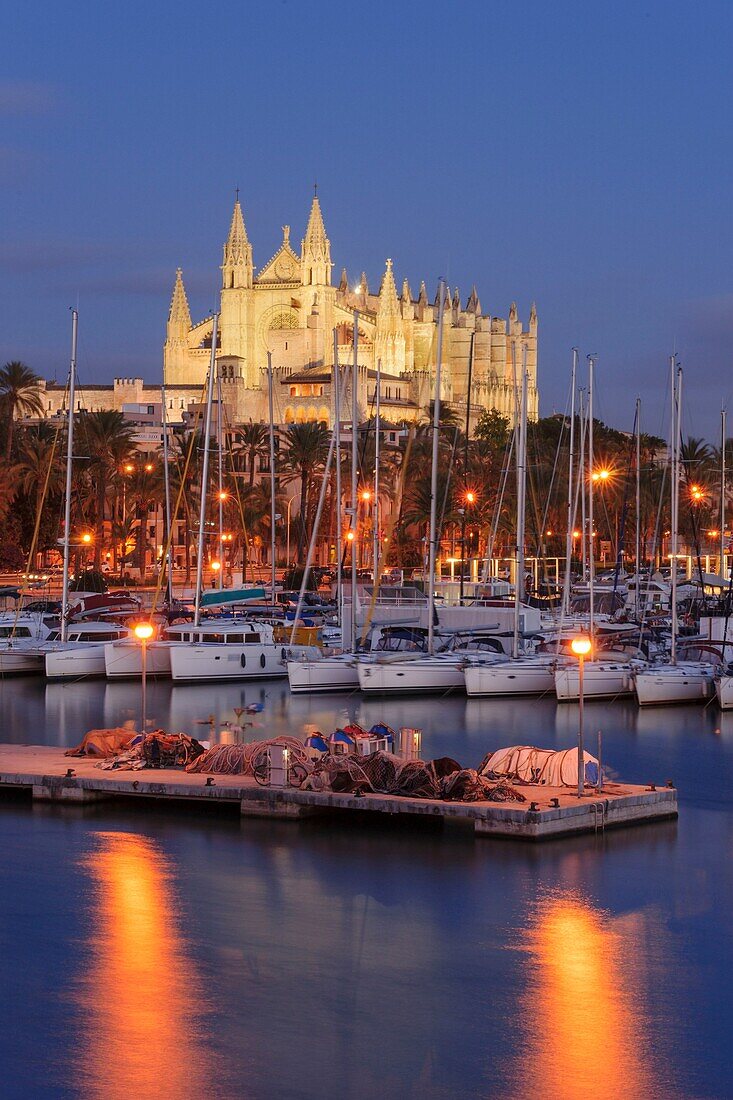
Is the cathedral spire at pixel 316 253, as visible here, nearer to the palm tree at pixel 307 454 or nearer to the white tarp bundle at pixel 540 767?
the palm tree at pixel 307 454

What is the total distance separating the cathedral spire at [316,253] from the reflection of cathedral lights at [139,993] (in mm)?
163712

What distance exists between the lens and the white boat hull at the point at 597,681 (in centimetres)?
4319

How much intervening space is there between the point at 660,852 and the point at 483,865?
3.16m

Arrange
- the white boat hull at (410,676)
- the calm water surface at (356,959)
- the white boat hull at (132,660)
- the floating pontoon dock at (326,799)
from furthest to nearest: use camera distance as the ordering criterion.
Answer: the white boat hull at (132,660) → the white boat hull at (410,676) → the floating pontoon dock at (326,799) → the calm water surface at (356,959)

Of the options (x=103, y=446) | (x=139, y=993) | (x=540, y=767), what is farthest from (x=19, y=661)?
(x=103, y=446)

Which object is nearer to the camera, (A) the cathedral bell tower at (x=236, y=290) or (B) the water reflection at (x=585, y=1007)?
(B) the water reflection at (x=585, y=1007)

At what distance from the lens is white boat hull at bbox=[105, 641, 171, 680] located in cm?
4831

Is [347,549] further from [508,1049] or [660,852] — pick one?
[508,1049]

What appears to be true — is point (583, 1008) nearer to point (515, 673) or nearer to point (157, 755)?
point (157, 755)

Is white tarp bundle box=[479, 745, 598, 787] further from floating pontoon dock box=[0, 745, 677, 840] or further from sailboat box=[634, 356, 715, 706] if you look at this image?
sailboat box=[634, 356, 715, 706]

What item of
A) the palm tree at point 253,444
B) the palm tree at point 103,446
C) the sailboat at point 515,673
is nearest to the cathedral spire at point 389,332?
the palm tree at point 253,444

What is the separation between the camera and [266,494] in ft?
316

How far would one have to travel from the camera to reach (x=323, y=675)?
4419 cm

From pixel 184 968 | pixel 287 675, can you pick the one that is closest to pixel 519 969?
pixel 184 968
